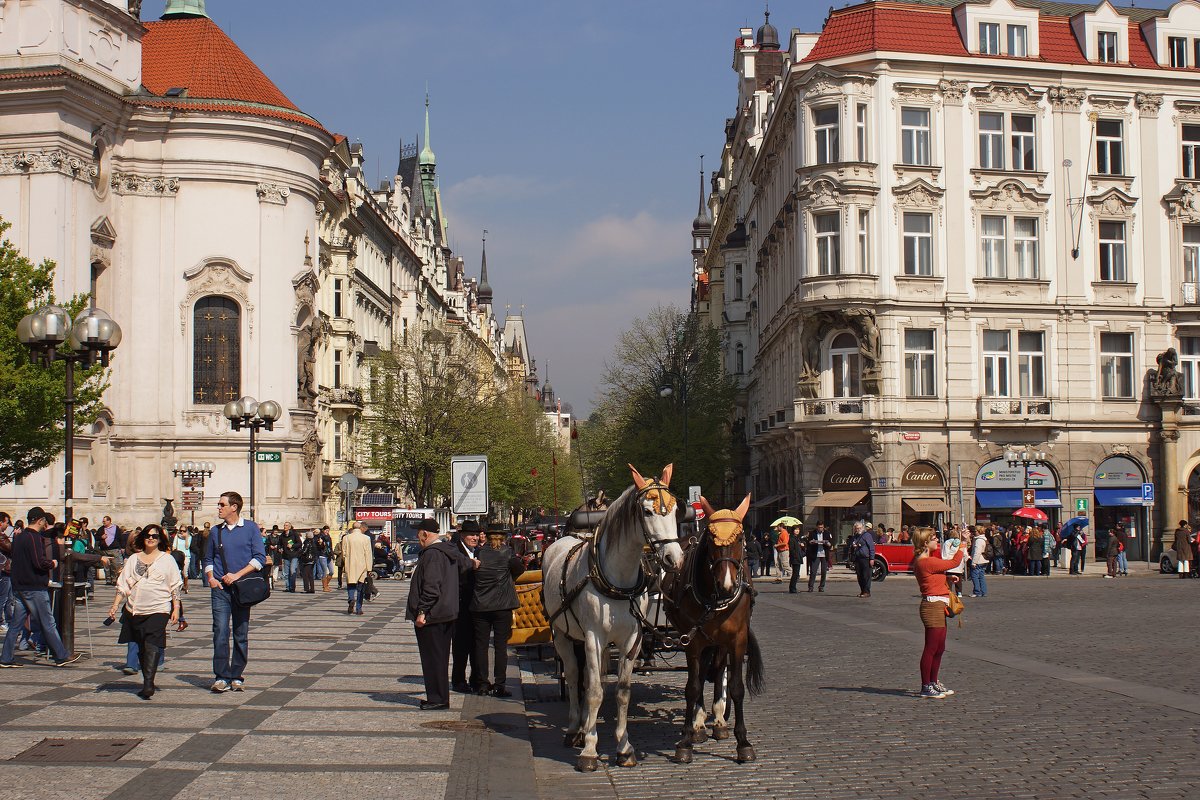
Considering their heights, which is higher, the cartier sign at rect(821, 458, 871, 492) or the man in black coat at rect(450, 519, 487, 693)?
the cartier sign at rect(821, 458, 871, 492)

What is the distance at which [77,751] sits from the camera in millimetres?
10352

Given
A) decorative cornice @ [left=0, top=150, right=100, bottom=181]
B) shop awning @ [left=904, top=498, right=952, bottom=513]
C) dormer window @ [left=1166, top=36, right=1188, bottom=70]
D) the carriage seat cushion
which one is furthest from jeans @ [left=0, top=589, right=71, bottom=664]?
Result: dormer window @ [left=1166, top=36, right=1188, bottom=70]

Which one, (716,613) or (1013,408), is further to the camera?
(1013,408)

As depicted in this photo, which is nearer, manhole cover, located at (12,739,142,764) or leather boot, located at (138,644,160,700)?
manhole cover, located at (12,739,142,764)

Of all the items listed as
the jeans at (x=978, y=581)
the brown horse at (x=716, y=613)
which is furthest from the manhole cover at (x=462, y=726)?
the jeans at (x=978, y=581)

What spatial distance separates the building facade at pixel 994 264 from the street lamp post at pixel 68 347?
3095 cm

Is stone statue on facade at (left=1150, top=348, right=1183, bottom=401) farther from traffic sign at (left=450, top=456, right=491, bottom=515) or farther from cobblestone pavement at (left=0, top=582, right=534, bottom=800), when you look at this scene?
cobblestone pavement at (left=0, top=582, right=534, bottom=800)

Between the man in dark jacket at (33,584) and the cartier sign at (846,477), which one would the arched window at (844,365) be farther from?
the man in dark jacket at (33,584)

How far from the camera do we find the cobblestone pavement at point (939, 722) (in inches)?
371

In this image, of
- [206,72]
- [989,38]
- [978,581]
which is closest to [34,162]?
[206,72]

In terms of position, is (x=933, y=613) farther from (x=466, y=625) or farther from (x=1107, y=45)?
(x=1107, y=45)

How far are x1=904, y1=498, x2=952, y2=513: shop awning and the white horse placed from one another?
36991 millimetres

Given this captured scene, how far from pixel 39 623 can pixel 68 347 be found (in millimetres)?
4197

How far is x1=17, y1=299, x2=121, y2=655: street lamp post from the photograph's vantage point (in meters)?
17.3
